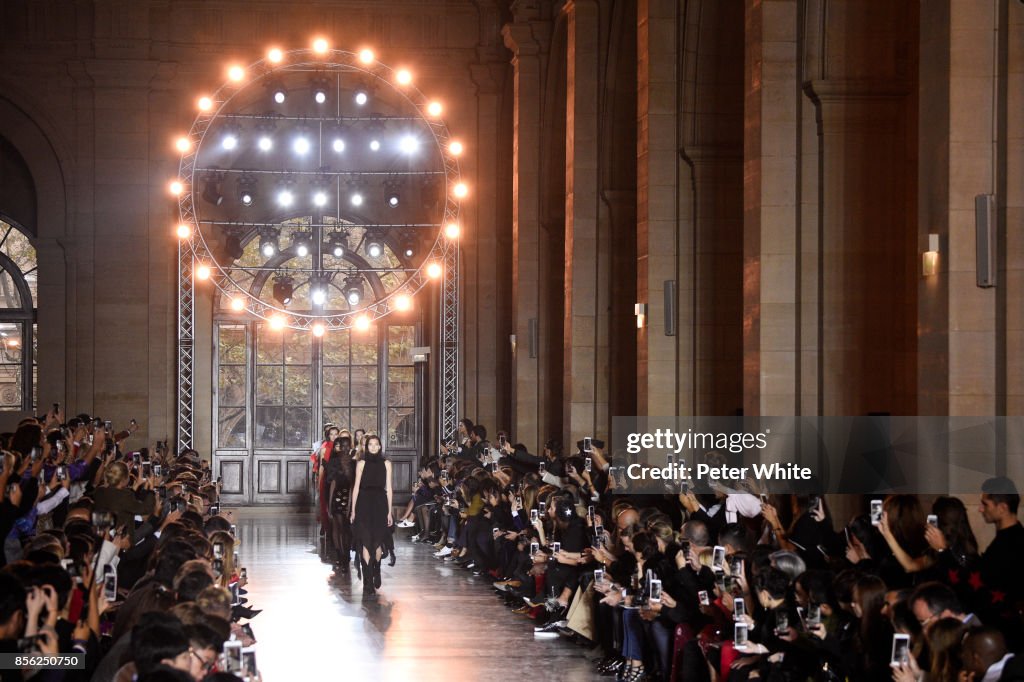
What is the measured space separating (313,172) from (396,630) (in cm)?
1331

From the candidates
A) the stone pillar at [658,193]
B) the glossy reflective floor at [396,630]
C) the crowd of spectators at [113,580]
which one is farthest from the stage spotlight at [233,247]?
the crowd of spectators at [113,580]

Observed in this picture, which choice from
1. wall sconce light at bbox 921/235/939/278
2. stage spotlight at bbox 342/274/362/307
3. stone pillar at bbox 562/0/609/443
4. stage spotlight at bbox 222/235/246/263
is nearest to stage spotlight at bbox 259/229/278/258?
stage spotlight at bbox 222/235/246/263

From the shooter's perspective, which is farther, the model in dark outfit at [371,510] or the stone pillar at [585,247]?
the stone pillar at [585,247]

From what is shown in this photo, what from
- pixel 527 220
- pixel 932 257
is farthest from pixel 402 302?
pixel 932 257

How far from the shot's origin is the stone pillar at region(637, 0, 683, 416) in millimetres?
17094

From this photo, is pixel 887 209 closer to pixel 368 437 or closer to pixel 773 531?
pixel 773 531

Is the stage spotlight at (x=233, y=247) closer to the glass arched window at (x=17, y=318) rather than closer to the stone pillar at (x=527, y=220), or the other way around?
the glass arched window at (x=17, y=318)

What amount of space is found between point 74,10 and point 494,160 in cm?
794

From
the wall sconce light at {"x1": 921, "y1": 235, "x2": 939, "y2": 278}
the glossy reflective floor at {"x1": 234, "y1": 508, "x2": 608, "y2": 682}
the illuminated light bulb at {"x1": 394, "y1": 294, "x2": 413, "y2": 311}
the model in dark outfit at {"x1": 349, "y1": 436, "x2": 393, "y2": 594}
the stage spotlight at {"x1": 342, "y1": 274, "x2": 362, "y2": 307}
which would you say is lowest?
the glossy reflective floor at {"x1": 234, "y1": 508, "x2": 608, "y2": 682}

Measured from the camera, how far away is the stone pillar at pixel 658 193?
56.1 feet

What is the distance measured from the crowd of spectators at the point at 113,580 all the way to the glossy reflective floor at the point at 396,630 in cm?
115

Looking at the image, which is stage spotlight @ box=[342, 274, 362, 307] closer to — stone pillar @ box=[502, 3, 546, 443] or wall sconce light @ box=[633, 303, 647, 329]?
stone pillar @ box=[502, 3, 546, 443]

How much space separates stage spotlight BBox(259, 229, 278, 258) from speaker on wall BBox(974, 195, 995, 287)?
17.8 m

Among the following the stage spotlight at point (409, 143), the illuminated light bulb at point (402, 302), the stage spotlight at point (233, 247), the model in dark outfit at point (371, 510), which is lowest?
the model in dark outfit at point (371, 510)
